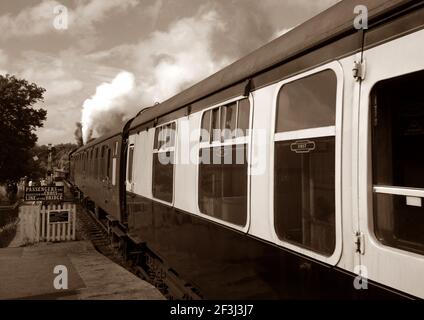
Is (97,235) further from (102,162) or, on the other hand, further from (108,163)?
(108,163)

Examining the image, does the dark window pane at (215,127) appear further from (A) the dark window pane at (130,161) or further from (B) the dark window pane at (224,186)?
(A) the dark window pane at (130,161)

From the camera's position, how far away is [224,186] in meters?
4.03

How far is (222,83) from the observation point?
13.9ft

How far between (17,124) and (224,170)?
3429 centimetres

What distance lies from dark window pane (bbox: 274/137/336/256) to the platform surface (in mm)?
3431

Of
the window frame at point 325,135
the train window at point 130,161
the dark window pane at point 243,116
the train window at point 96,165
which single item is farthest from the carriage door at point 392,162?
the train window at point 96,165

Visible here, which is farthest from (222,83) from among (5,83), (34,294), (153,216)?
(5,83)

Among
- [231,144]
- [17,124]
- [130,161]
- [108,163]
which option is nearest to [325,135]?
[231,144]

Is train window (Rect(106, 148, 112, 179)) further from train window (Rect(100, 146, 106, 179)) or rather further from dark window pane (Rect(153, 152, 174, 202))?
dark window pane (Rect(153, 152, 174, 202))

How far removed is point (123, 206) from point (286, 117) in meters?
7.63

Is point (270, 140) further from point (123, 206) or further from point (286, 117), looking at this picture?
point (123, 206)

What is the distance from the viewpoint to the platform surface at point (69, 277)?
6004 millimetres

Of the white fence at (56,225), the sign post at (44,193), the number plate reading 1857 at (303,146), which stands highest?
the number plate reading 1857 at (303,146)

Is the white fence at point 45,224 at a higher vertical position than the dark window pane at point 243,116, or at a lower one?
lower
